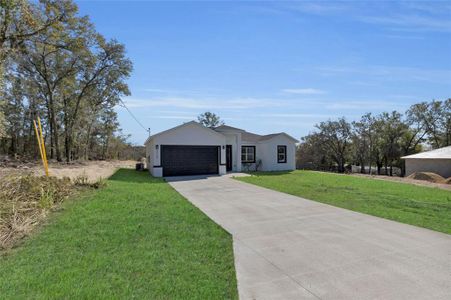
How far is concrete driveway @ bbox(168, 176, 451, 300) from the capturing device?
314 centimetres

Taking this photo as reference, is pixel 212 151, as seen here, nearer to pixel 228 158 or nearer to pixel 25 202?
pixel 228 158

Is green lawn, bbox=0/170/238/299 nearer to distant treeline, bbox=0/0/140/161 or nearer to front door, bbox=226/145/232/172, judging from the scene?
front door, bbox=226/145/232/172

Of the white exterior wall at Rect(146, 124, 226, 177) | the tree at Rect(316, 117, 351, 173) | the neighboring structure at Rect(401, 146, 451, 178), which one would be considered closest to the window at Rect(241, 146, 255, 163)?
the white exterior wall at Rect(146, 124, 226, 177)

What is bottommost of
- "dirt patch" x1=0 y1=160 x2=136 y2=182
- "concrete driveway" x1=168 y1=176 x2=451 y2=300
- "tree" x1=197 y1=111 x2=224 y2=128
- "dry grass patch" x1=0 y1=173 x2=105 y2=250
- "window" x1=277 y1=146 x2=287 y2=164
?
"concrete driveway" x1=168 y1=176 x2=451 y2=300

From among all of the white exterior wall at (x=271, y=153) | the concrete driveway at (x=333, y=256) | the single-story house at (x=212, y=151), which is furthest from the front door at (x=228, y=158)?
the concrete driveway at (x=333, y=256)

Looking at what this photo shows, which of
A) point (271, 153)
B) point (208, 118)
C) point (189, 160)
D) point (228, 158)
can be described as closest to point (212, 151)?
point (189, 160)

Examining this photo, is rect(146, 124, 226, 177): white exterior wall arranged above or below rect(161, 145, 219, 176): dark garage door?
above

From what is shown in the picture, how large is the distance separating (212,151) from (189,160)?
1623 millimetres

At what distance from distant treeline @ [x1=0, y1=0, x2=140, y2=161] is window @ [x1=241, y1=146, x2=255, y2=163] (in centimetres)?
1281

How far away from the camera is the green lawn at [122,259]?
3066 millimetres

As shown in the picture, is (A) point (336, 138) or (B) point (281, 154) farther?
(A) point (336, 138)

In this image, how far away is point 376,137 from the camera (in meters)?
34.4

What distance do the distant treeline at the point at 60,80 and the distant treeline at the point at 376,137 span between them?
23.2m

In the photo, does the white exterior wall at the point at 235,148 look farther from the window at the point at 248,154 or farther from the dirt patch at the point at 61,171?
the dirt patch at the point at 61,171
